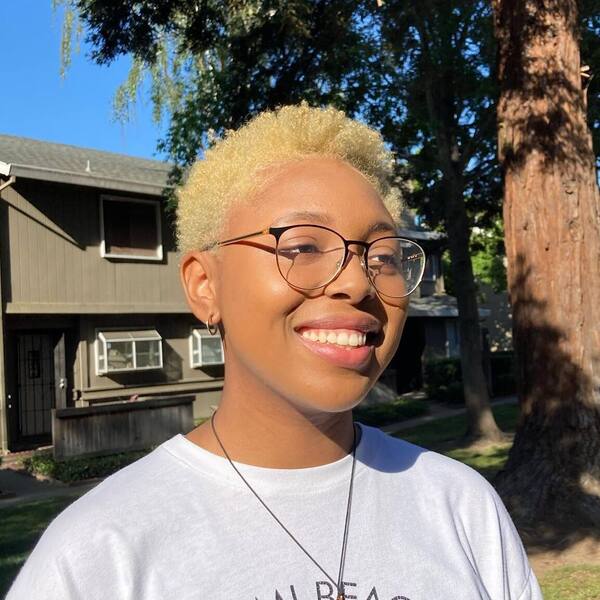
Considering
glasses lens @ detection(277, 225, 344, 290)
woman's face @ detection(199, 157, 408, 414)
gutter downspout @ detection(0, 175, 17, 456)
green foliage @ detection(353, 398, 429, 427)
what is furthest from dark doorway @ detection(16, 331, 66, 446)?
glasses lens @ detection(277, 225, 344, 290)

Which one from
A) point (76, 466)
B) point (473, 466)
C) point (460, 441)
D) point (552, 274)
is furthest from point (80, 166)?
point (552, 274)

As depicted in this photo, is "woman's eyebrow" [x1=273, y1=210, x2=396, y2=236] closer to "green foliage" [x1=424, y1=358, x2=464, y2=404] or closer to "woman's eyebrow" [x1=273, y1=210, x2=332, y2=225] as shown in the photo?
"woman's eyebrow" [x1=273, y1=210, x2=332, y2=225]

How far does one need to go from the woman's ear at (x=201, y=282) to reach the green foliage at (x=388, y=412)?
1411cm

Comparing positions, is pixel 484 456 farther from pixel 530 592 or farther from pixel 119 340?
pixel 530 592

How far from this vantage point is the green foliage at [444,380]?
19.9 m

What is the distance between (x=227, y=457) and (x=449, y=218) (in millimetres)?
11554

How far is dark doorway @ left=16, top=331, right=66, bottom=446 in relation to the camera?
46.3 ft

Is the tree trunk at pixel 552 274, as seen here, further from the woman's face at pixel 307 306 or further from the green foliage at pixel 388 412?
the green foliage at pixel 388 412

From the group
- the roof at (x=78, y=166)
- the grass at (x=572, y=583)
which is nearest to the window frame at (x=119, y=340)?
the roof at (x=78, y=166)

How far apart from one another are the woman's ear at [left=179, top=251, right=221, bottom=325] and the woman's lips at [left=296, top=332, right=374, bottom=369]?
0.94 ft

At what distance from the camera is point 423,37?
39.5 feet

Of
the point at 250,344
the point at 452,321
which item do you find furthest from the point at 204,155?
the point at 452,321

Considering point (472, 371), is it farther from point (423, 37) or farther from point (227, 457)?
point (227, 457)

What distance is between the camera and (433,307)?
76.3 feet
